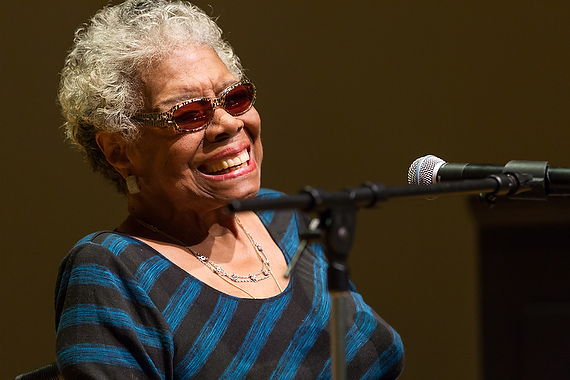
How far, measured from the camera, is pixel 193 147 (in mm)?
1905

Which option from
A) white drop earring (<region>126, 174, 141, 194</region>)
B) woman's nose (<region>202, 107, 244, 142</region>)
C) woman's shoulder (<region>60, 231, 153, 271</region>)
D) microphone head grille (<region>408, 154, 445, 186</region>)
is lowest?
woman's shoulder (<region>60, 231, 153, 271</region>)

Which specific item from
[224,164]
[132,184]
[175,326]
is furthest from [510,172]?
[132,184]

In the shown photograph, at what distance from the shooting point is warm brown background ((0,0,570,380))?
3.54 m

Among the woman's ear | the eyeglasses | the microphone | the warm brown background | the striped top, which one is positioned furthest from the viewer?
the warm brown background

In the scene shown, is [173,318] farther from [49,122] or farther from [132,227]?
[49,122]

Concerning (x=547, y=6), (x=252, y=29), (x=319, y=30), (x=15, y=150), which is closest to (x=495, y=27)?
(x=547, y=6)

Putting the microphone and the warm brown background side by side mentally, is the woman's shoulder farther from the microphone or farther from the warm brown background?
the warm brown background

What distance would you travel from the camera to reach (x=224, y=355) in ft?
6.07

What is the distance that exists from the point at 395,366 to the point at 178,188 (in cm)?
82

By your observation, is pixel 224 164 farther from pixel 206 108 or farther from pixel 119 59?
pixel 119 59

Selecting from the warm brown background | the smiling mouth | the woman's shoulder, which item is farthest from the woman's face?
the warm brown background

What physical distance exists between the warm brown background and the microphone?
5.84 feet

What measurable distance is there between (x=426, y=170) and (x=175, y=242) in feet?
2.22

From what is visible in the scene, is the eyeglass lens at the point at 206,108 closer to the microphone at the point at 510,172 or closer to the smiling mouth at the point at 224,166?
the smiling mouth at the point at 224,166
